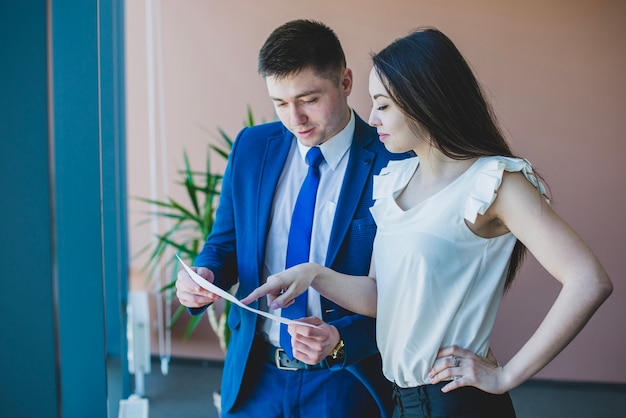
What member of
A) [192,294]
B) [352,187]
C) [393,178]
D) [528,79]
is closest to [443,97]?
[393,178]

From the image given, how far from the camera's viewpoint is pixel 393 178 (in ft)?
5.84

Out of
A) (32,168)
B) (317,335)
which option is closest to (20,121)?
(32,168)

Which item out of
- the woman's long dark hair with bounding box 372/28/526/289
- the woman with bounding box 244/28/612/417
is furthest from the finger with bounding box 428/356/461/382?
the woman's long dark hair with bounding box 372/28/526/289

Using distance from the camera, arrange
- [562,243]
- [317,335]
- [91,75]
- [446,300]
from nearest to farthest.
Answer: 1. [562,243]
2. [446,300]
3. [317,335]
4. [91,75]

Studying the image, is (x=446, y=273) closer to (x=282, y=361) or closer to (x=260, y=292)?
(x=260, y=292)

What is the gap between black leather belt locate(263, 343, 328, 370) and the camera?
193cm

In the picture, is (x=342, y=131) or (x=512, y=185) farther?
(x=342, y=131)

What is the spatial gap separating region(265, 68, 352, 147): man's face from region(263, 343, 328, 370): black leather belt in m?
0.59

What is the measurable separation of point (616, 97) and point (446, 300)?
3.73m

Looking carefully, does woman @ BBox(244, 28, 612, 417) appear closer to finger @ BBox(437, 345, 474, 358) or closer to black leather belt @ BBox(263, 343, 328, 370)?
finger @ BBox(437, 345, 474, 358)

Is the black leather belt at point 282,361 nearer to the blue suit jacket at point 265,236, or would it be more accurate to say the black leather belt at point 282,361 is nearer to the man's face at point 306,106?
the blue suit jacket at point 265,236

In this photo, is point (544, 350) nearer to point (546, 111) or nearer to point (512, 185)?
point (512, 185)

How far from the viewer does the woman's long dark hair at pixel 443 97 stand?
1550 millimetres

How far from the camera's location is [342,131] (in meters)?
2.10
